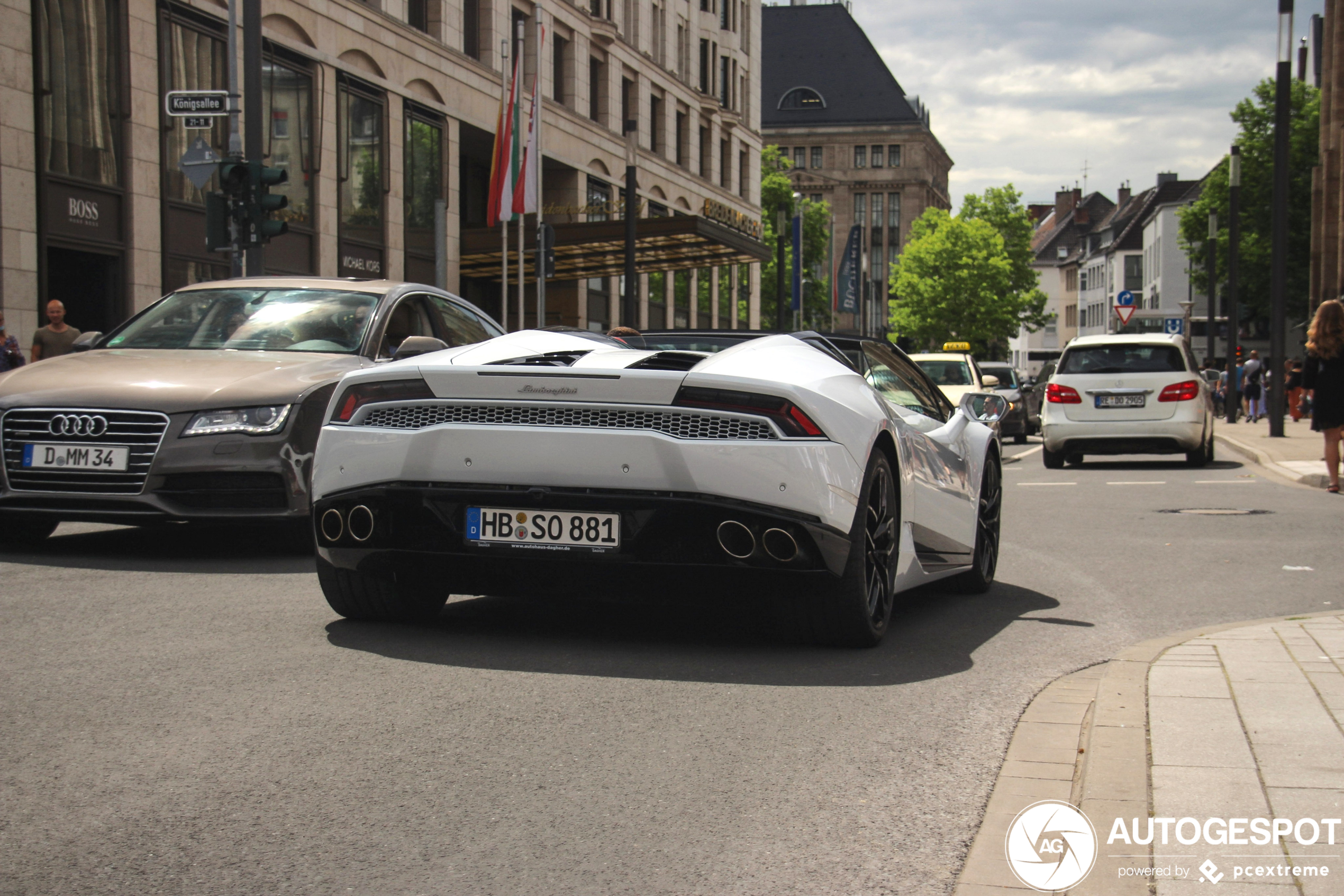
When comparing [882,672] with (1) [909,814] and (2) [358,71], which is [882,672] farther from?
(2) [358,71]

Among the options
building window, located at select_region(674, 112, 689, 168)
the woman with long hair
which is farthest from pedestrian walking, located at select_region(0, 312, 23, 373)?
building window, located at select_region(674, 112, 689, 168)

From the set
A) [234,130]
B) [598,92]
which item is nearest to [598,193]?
[598,92]

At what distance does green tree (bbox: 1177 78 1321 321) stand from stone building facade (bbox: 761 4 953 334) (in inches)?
2388

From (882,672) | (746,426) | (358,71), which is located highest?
(358,71)

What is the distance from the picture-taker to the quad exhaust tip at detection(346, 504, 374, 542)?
571cm

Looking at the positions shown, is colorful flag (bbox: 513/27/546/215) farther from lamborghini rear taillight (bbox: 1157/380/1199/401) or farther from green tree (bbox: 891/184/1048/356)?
green tree (bbox: 891/184/1048/356)

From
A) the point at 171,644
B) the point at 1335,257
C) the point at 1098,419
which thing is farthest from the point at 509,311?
the point at 171,644

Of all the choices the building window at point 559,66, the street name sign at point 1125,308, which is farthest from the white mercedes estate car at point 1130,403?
the building window at point 559,66

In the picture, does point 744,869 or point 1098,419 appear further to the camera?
point 1098,419

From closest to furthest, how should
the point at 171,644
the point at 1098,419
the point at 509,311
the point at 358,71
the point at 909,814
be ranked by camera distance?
the point at 909,814 → the point at 171,644 → the point at 1098,419 → the point at 358,71 → the point at 509,311

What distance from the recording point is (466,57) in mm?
36562

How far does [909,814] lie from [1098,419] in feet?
54.1

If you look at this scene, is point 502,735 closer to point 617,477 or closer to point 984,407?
point 617,477

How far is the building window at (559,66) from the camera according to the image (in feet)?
144
